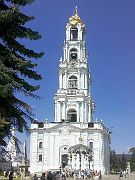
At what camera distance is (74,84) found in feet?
270

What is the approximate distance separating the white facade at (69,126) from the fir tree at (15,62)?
59.0 meters

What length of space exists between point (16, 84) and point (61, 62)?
2542 inches

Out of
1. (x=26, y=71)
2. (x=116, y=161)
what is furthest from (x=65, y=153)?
(x=26, y=71)

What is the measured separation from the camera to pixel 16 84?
17.2 meters

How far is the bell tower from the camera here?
80.3m

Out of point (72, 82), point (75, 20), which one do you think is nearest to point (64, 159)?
point (72, 82)

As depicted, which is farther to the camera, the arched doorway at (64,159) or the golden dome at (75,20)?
the golden dome at (75,20)

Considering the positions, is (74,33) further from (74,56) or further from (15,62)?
(15,62)

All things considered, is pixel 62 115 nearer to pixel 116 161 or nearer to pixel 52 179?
pixel 116 161

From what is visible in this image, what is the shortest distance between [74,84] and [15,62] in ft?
A: 211

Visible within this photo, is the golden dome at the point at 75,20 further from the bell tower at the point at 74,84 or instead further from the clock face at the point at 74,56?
the clock face at the point at 74,56

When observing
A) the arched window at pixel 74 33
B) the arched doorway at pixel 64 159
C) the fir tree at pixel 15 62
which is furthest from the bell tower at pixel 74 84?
the fir tree at pixel 15 62

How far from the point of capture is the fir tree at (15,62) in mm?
17375

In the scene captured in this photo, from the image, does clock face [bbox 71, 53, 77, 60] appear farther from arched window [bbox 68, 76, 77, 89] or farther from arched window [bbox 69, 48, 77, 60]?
arched window [bbox 68, 76, 77, 89]
